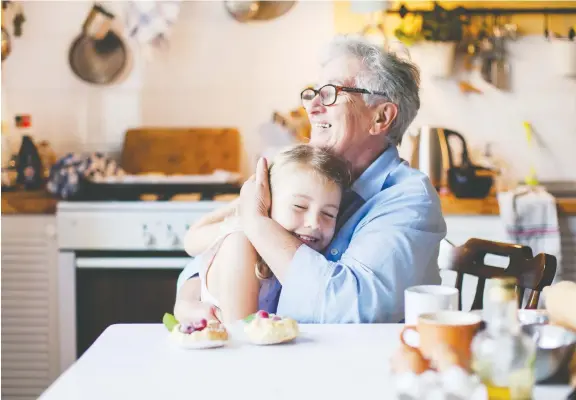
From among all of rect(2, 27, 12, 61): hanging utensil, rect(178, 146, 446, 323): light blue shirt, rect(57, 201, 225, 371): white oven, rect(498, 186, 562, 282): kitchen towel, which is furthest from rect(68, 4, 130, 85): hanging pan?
rect(178, 146, 446, 323): light blue shirt

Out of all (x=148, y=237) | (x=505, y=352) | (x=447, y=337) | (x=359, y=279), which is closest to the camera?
(x=505, y=352)

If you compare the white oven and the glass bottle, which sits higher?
the glass bottle

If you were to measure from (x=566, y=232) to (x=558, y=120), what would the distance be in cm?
75

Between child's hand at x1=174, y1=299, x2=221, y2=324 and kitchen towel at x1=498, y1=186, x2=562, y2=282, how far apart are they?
183 centimetres

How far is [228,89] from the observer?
4.03 m

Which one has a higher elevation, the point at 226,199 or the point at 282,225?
the point at 282,225

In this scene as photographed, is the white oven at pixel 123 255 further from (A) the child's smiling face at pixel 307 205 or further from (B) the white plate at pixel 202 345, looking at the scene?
(B) the white plate at pixel 202 345

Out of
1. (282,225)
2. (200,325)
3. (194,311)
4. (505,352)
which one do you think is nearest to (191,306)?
(194,311)

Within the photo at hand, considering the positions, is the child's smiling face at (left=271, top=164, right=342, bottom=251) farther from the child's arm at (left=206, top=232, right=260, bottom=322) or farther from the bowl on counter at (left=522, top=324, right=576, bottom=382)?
the bowl on counter at (left=522, top=324, right=576, bottom=382)

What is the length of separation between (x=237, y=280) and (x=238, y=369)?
45 centimetres

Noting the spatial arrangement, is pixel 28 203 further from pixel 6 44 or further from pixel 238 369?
pixel 238 369

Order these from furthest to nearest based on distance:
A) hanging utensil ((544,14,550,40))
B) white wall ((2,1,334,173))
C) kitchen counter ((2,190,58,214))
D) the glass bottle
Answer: white wall ((2,1,334,173)), hanging utensil ((544,14,550,40)), kitchen counter ((2,190,58,214)), the glass bottle

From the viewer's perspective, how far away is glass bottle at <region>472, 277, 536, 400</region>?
41.6 inches

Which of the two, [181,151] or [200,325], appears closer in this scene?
[200,325]
